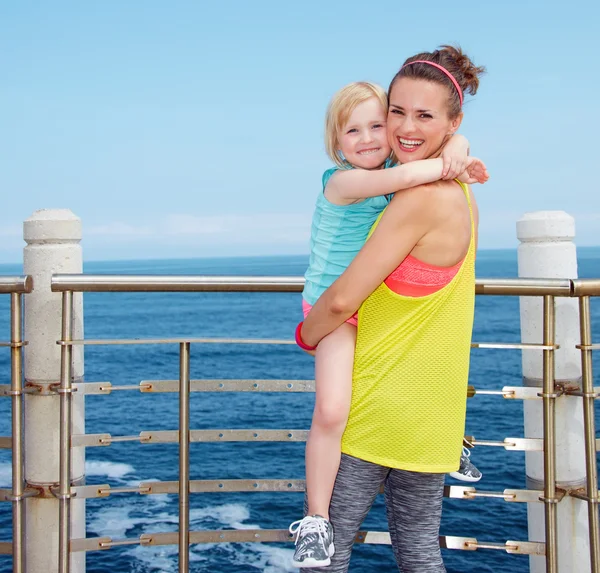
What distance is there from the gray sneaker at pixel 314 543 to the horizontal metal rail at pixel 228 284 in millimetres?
954

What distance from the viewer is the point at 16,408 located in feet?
8.69

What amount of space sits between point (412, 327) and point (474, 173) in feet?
1.44

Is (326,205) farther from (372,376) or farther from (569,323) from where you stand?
(569,323)

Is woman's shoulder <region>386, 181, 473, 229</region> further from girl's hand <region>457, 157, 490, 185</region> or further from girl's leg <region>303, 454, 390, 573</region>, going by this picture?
girl's leg <region>303, 454, 390, 573</region>

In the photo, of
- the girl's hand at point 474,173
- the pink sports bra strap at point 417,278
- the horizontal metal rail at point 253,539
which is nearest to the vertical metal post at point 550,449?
the horizontal metal rail at point 253,539

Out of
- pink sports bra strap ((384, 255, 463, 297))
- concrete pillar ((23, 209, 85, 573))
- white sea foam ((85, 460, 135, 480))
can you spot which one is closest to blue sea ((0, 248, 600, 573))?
white sea foam ((85, 460, 135, 480))

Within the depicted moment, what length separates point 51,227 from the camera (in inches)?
126

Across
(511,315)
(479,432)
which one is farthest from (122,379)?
(511,315)

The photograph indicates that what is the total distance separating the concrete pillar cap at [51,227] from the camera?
126 inches

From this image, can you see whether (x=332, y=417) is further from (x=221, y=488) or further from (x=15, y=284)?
(x=15, y=284)

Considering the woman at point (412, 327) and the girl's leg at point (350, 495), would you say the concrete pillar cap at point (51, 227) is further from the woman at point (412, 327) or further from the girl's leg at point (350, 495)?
the girl's leg at point (350, 495)

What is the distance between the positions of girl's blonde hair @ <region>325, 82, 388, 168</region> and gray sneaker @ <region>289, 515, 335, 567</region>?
1.00m

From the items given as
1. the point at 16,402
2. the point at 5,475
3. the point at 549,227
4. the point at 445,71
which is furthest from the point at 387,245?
the point at 5,475

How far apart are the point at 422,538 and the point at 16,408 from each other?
165cm
